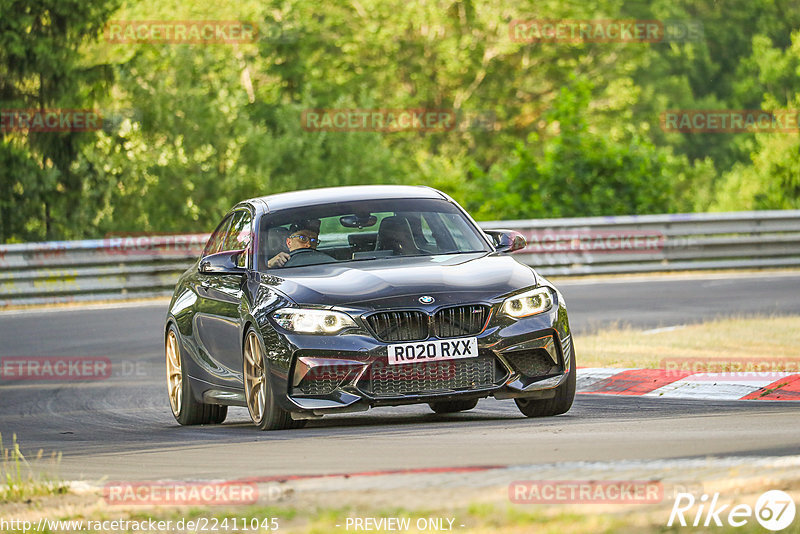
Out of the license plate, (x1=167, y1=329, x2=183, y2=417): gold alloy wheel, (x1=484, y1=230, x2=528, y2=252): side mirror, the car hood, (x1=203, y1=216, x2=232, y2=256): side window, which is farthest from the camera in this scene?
(x1=203, y1=216, x2=232, y2=256): side window

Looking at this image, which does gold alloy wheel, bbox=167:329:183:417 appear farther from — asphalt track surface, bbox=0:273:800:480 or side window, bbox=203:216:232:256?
side window, bbox=203:216:232:256

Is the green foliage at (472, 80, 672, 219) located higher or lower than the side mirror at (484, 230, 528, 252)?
lower

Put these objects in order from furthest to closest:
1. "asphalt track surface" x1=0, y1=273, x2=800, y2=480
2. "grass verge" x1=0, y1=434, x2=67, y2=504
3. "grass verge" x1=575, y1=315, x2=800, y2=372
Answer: "grass verge" x1=575, y1=315, x2=800, y2=372, "asphalt track surface" x1=0, y1=273, x2=800, y2=480, "grass verge" x1=0, y1=434, x2=67, y2=504

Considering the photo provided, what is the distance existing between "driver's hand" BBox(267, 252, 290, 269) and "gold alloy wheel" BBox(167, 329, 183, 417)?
151cm

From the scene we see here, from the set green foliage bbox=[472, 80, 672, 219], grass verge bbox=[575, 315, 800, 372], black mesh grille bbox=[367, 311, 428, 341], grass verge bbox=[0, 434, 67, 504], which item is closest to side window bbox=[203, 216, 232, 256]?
black mesh grille bbox=[367, 311, 428, 341]

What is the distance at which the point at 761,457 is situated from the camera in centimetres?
649

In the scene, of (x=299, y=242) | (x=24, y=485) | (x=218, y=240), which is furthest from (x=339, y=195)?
(x=24, y=485)

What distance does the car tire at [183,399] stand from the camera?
1073 cm

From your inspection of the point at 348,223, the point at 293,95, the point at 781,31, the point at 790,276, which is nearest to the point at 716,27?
the point at 781,31

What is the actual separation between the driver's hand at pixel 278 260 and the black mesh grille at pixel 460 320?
5.10ft

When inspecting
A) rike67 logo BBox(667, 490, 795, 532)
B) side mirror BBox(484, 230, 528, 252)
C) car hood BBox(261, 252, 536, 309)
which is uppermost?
rike67 logo BBox(667, 490, 795, 532)

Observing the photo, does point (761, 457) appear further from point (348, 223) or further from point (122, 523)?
point (348, 223)

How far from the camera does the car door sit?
9773 millimetres

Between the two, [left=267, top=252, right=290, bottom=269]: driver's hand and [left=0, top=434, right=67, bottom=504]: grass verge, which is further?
[left=267, top=252, right=290, bottom=269]: driver's hand
